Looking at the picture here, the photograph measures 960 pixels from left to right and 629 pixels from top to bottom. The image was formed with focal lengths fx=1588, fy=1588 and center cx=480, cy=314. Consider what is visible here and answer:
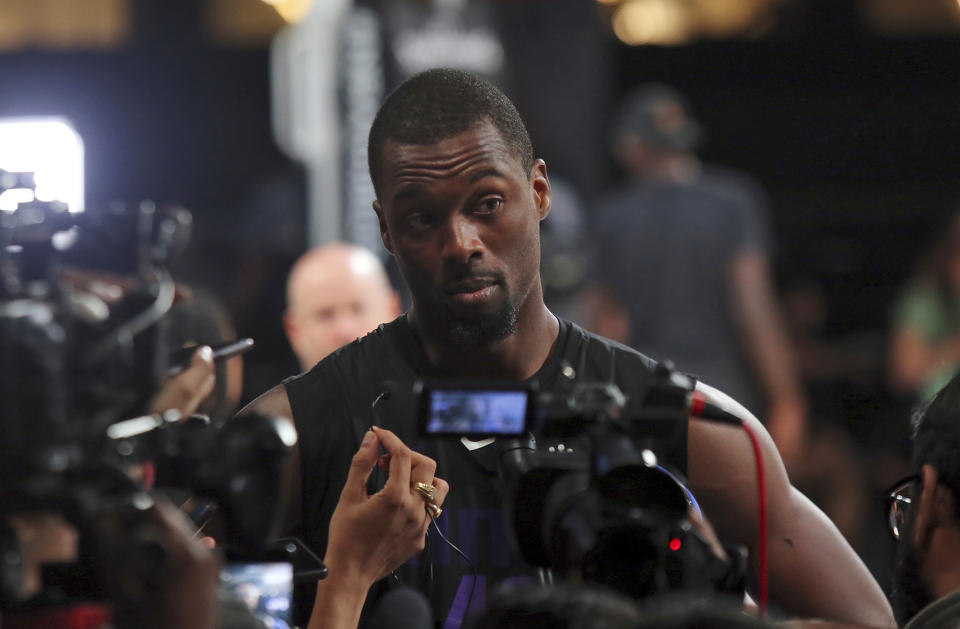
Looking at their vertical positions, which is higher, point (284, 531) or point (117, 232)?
point (117, 232)

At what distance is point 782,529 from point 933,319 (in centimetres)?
420

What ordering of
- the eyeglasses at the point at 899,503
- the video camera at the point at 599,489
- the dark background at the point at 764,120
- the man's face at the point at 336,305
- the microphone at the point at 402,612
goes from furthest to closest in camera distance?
the dark background at the point at 764,120 < the man's face at the point at 336,305 < the eyeglasses at the point at 899,503 < the microphone at the point at 402,612 < the video camera at the point at 599,489

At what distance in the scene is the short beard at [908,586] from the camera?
2.96 m

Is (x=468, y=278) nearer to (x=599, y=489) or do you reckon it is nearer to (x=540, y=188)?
(x=540, y=188)

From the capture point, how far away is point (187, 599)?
79.1 inches

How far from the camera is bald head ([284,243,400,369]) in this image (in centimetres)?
551

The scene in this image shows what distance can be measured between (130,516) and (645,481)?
0.80 metres

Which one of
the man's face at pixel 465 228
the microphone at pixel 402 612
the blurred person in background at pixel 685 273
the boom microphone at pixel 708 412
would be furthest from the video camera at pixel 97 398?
the blurred person in background at pixel 685 273

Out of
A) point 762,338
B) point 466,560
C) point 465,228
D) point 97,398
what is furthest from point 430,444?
point 762,338

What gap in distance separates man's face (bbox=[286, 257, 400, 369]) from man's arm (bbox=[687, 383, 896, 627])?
2282 millimetres

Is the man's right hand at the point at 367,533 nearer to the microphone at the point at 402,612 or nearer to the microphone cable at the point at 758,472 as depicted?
the microphone at the point at 402,612

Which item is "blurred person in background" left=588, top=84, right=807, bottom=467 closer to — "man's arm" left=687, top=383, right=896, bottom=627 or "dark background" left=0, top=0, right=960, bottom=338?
"dark background" left=0, top=0, right=960, bottom=338

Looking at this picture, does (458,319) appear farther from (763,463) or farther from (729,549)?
(729,549)

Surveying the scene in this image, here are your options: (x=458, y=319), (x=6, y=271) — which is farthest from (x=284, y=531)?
(x=6, y=271)
